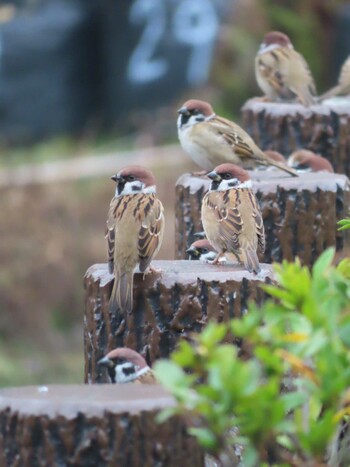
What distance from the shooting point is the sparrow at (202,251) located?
17.5ft

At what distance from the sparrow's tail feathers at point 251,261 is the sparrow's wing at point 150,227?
302 millimetres

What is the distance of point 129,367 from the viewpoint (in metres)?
3.96

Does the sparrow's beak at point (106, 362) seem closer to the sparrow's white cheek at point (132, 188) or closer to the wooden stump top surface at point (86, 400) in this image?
the wooden stump top surface at point (86, 400)

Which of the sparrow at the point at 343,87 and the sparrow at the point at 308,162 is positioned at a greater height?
the sparrow at the point at 343,87

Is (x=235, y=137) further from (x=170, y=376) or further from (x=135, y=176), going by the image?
(x=170, y=376)

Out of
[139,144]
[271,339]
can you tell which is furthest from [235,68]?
[271,339]

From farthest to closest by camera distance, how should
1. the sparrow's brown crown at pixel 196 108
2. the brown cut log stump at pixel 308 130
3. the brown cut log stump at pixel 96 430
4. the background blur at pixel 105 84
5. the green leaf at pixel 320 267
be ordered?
the background blur at pixel 105 84, the brown cut log stump at pixel 308 130, the sparrow's brown crown at pixel 196 108, the brown cut log stump at pixel 96 430, the green leaf at pixel 320 267

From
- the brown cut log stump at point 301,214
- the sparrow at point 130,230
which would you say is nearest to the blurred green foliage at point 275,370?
the sparrow at point 130,230

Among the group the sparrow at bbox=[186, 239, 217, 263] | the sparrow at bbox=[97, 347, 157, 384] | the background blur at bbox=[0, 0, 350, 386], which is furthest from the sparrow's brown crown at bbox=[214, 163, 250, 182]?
the background blur at bbox=[0, 0, 350, 386]

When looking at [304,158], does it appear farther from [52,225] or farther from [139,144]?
[139,144]

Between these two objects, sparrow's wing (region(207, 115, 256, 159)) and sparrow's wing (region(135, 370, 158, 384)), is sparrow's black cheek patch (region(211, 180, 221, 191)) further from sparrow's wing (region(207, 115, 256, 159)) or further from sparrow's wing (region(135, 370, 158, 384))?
sparrow's wing (region(135, 370, 158, 384))

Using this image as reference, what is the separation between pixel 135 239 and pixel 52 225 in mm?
6568

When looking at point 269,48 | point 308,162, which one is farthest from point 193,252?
point 269,48

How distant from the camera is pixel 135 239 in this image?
4816 mm
